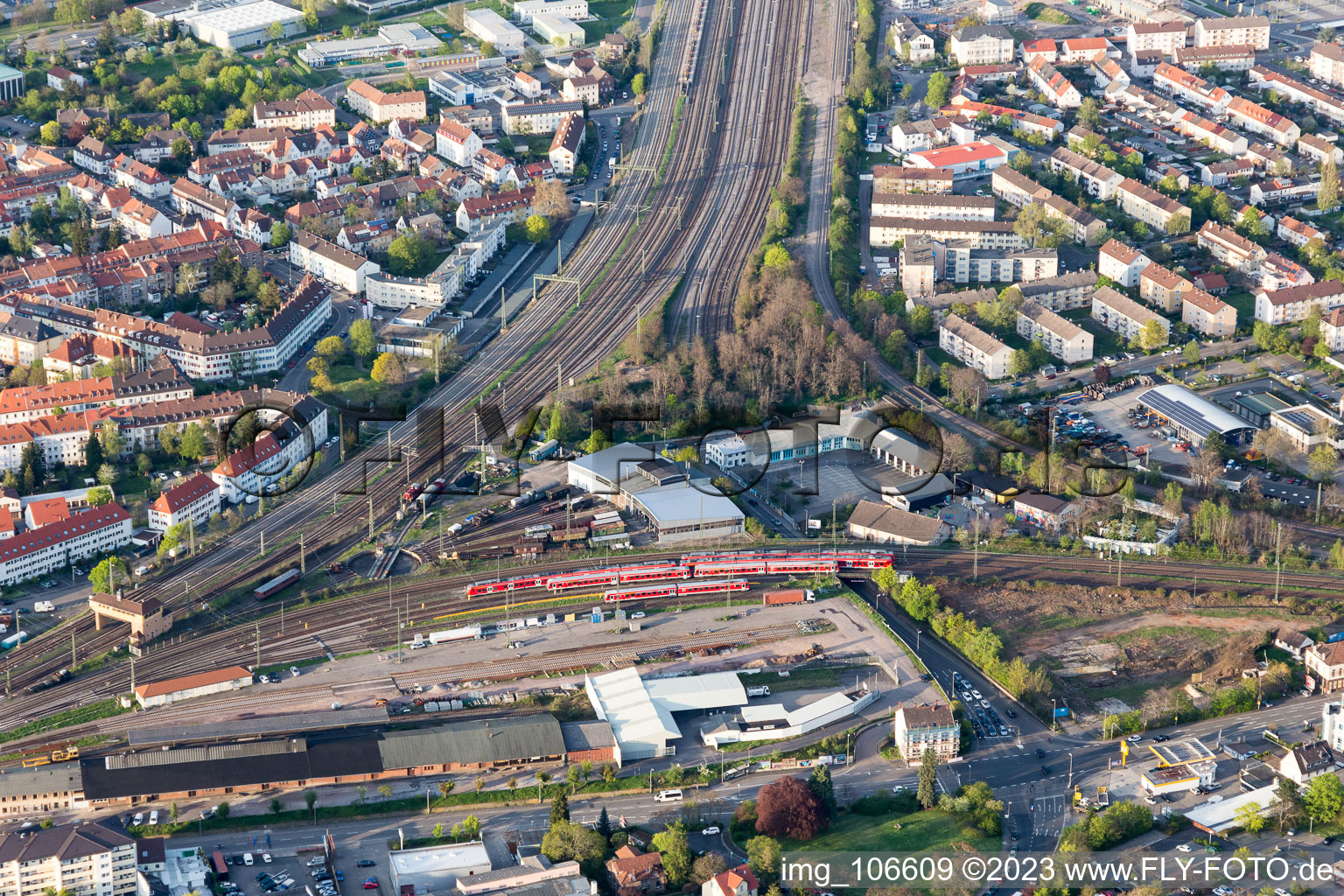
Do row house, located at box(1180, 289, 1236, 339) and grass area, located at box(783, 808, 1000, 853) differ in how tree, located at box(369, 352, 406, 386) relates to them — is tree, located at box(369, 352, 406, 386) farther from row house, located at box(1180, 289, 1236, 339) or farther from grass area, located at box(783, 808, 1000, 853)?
row house, located at box(1180, 289, 1236, 339)

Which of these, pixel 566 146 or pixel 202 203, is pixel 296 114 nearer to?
pixel 202 203

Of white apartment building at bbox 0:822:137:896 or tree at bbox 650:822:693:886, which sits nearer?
white apartment building at bbox 0:822:137:896

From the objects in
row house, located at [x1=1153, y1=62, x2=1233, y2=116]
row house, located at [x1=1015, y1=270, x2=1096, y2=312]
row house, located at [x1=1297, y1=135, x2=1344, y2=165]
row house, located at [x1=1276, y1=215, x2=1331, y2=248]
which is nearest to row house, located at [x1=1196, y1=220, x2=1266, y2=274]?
row house, located at [x1=1276, y1=215, x2=1331, y2=248]

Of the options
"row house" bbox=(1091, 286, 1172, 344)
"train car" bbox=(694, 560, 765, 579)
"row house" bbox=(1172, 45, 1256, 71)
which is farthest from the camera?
"row house" bbox=(1172, 45, 1256, 71)

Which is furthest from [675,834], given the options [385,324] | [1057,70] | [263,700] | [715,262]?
[1057,70]

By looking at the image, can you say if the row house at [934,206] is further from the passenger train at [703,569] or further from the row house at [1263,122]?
the passenger train at [703,569]

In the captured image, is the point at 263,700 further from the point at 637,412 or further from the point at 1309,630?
the point at 1309,630
